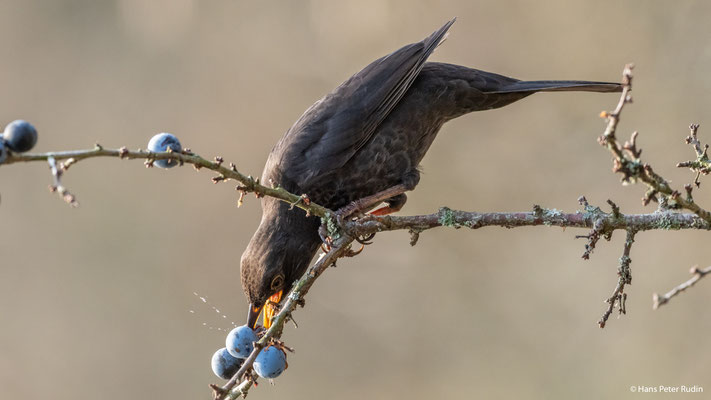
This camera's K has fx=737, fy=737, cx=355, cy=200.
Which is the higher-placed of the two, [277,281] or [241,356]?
[277,281]

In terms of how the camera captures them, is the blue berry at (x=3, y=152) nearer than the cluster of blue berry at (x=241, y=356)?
Yes

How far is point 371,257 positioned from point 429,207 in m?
0.94

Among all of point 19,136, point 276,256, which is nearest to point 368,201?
point 276,256

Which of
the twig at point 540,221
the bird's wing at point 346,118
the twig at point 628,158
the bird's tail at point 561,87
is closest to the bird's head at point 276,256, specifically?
the bird's wing at point 346,118

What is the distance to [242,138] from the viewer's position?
29.0 feet

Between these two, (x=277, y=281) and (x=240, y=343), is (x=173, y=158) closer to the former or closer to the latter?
(x=240, y=343)

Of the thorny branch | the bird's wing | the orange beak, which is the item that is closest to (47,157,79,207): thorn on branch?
the thorny branch

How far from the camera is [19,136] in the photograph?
8.03 ft

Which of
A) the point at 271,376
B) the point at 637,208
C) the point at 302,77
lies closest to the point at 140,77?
the point at 302,77

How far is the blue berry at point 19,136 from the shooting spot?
8.00 ft

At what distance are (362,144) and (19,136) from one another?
9.80 feet

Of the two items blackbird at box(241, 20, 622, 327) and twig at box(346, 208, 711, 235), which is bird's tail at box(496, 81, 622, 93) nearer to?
blackbird at box(241, 20, 622, 327)

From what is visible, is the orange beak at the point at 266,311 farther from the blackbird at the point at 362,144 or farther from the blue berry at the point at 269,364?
the blue berry at the point at 269,364

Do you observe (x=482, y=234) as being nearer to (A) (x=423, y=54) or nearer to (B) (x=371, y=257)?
(B) (x=371, y=257)
